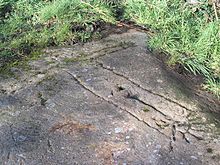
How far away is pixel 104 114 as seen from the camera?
2.67m

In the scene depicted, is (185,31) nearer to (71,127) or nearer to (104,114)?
(104,114)

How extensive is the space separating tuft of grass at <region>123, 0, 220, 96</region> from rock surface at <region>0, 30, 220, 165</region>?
211 mm

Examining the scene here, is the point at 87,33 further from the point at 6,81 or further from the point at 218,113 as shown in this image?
the point at 218,113

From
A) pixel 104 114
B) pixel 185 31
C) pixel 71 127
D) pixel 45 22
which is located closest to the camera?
pixel 71 127

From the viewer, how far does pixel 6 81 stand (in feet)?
9.88

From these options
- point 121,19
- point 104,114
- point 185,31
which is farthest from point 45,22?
point 104,114

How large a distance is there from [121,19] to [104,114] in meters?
1.48

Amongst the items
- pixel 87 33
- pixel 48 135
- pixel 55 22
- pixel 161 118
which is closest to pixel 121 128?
pixel 161 118

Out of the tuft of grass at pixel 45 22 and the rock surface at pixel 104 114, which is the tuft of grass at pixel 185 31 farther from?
the tuft of grass at pixel 45 22

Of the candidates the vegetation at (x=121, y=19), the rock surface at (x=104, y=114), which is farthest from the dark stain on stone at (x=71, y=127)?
the vegetation at (x=121, y=19)

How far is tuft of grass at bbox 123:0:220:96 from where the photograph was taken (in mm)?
3270

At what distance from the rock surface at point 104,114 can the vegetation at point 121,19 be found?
0.24 m

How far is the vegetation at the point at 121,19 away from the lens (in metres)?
3.37

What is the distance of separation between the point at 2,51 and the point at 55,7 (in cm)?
70
